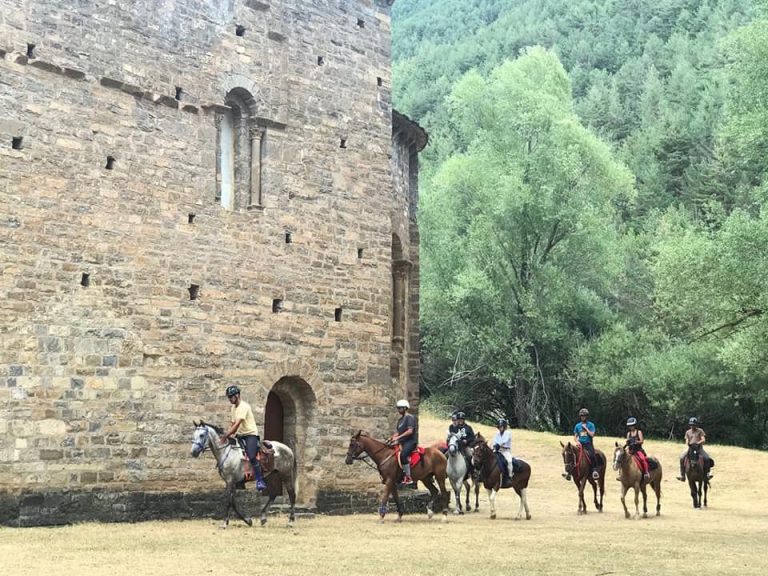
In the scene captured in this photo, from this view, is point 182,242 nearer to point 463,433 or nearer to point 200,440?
point 200,440

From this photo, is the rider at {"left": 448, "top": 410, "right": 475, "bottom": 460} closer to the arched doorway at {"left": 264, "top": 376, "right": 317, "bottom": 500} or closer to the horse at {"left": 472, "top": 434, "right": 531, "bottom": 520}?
the horse at {"left": 472, "top": 434, "right": 531, "bottom": 520}

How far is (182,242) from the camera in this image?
16203 millimetres

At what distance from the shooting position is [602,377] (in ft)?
120

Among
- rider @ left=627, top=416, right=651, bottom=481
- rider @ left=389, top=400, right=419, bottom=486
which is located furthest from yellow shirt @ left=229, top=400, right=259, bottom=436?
rider @ left=627, top=416, right=651, bottom=481

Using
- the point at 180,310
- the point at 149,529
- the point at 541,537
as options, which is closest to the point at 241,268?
the point at 180,310

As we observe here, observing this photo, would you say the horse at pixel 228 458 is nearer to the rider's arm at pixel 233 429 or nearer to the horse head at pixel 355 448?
the rider's arm at pixel 233 429

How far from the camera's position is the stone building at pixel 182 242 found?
14.4m

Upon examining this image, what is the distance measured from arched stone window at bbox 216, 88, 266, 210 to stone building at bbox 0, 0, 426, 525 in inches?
1.5

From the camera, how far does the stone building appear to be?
14.4 metres

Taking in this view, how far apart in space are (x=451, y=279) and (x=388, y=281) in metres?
19.7

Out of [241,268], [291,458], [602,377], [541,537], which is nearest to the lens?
[541,537]

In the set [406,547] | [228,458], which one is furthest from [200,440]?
[406,547]

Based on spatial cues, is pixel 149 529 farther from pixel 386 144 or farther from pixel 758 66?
pixel 758 66

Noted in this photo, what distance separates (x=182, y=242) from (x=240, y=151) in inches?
85.0
